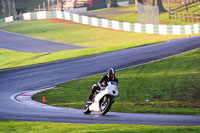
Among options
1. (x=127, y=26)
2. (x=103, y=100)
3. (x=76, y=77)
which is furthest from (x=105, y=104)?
(x=127, y=26)

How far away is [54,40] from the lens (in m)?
58.9

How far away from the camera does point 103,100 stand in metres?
14.7

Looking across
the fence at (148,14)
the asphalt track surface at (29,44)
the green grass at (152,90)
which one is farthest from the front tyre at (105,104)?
the fence at (148,14)

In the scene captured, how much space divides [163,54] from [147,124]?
2308 centimetres

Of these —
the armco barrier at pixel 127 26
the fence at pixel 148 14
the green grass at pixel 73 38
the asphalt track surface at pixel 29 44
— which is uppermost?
the fence at pixel 148 14

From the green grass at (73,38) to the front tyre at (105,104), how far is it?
23.3m

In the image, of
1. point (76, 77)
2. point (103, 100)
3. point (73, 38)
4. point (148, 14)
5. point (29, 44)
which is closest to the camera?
point (103, 100)

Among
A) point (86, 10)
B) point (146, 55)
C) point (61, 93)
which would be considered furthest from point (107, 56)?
point (86, 10)

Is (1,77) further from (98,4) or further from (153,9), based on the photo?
(98,4)

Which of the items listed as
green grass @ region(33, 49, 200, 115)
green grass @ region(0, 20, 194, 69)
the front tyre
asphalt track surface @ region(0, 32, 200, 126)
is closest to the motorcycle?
the front tyre

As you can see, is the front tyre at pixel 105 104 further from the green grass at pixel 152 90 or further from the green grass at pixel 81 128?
the green grass at pixel 81 128

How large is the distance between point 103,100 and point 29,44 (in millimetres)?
42241

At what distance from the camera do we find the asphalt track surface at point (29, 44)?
5084cm

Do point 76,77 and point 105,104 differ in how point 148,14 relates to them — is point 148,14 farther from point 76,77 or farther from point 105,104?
point 105,104
